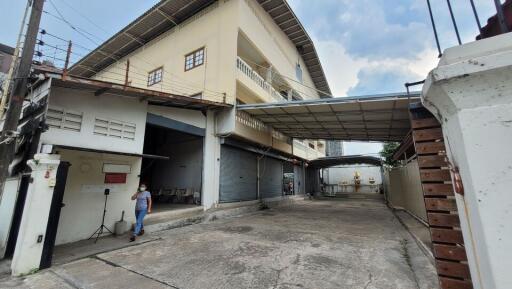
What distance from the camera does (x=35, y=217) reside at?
169 inches

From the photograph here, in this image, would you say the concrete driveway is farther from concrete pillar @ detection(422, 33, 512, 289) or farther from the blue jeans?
concrete pillar @ detection(422, 33, 512, 289)

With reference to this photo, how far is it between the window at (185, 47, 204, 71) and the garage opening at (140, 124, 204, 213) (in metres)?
3.74

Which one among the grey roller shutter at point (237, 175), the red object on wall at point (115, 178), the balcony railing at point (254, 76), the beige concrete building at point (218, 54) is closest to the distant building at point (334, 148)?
the beige concrete building at point (218, 54)

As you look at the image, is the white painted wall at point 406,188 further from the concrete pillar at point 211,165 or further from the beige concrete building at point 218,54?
the concrete pillar at point 211,165

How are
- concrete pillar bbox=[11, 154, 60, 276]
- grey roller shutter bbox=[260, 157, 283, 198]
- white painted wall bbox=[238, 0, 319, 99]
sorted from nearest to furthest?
1. concrete pillar bbox=[11, 154, 60, 276]
2. white painted wall bbox=[238, 0, 319, 99]
3. grey roller shutter bbox=[260, 157, 283, 198]

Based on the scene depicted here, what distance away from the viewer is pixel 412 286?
3588 mm

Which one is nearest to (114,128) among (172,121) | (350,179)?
(172,121)

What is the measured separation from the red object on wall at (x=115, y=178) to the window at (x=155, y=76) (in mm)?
8653

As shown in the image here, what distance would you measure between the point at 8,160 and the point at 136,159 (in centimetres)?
284

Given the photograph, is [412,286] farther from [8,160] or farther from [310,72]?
[310,72]

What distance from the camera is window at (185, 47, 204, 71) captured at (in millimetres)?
12367

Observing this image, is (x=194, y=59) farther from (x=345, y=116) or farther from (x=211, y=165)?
(x=345, y=116)

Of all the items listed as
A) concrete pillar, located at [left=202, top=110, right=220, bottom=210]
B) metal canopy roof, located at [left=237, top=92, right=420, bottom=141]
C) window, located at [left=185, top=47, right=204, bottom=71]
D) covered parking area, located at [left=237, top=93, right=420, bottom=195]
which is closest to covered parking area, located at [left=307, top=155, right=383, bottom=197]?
covered parking area, located at [left=237, top=93, right=420, bottom=195]

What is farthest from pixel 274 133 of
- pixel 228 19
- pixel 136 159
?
pixel 136 159
